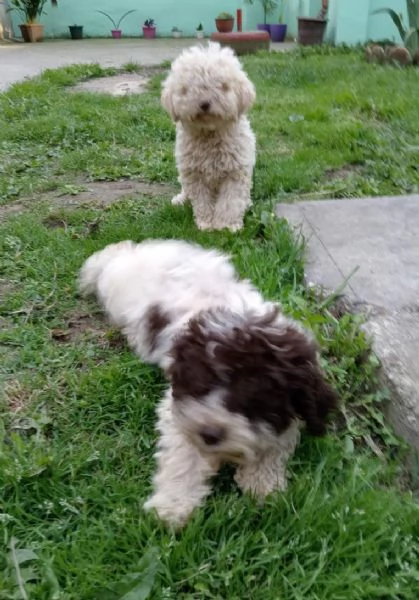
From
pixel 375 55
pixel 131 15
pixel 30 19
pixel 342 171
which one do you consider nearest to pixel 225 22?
pixel 131 15

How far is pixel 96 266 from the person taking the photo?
11.0 feet

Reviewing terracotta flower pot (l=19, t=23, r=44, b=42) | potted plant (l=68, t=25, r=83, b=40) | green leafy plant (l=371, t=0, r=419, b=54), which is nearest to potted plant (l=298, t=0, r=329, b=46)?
green leafy plant (l=371, t=0, r=419, b=54)

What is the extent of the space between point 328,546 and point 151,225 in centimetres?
264

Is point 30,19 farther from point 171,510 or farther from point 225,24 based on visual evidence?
point 171,510

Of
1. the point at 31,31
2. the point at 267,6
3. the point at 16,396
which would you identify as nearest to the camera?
the point at 16,396

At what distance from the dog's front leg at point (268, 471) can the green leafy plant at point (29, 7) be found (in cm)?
1681

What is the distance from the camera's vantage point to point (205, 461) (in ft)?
6.71

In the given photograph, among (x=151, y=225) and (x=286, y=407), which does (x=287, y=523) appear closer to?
(x=286, y=407)

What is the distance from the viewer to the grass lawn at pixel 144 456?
5.91ft

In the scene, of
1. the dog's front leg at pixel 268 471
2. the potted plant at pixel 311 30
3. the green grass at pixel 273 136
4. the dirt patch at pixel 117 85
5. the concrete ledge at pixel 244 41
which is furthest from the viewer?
the potted plant at pixel 311 30

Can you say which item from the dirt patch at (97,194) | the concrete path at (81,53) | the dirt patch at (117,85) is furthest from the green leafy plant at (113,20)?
the dirt patch at (97,194)

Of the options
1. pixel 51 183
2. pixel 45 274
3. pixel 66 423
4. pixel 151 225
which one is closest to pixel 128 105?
pixel 51 183

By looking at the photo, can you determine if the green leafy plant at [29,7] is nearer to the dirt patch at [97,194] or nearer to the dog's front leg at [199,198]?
the dirt patch at [97,194]

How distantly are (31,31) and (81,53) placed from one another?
3872mm
